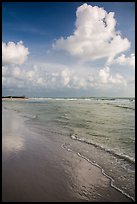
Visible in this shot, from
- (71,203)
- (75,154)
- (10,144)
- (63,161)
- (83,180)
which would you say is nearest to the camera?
(71,203)

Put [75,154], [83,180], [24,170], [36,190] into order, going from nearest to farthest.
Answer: [36,190] < [83,180] < [24,170] < [75,154]

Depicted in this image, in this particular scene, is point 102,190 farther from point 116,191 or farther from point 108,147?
point 108,147

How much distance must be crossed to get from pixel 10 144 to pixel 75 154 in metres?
2.63

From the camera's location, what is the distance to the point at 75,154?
740cm

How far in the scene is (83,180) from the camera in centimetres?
514

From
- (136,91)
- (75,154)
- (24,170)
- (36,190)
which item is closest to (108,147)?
(75,154)

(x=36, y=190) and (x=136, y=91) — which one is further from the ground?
(x=136, y=91)

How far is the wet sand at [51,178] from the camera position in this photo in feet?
14.1

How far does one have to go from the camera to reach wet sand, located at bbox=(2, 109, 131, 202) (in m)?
4.30

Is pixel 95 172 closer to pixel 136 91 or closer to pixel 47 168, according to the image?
pixel 47 168

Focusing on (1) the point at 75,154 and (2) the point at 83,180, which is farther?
(1) the point at 75,154

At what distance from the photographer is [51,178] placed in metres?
5.15

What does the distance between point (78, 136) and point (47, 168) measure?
16.1 ft

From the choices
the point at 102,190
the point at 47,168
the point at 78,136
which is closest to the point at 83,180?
the point at 102,190
